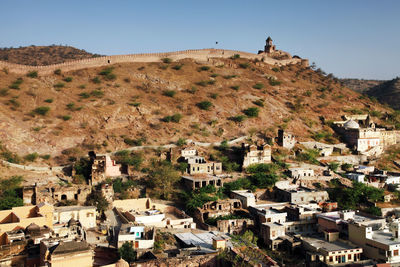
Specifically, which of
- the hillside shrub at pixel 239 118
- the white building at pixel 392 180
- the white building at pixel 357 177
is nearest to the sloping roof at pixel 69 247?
the white building at pixel 357 177

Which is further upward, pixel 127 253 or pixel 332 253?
pixel 127 253

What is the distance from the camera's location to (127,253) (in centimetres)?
1416

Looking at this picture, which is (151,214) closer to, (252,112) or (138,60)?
(252,112)

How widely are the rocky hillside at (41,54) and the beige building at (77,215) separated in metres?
31.0

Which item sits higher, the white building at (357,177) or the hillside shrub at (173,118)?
the hillside shrub at (173,118)

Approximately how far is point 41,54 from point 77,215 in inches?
1427

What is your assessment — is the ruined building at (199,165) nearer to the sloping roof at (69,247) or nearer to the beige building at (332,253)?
the beige building at (332,253)

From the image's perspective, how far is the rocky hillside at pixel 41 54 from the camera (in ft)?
148

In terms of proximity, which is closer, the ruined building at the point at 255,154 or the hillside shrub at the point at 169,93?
the ruined building at the point at 255,154

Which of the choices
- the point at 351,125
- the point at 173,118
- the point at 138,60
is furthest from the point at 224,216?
the point at 138,60

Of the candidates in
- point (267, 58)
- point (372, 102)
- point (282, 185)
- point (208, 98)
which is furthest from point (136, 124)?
point (372, 102)

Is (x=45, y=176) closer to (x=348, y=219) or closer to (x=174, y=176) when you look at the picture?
(x=174, y=176)

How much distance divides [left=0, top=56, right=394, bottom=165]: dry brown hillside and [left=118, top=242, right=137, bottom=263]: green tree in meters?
10.6

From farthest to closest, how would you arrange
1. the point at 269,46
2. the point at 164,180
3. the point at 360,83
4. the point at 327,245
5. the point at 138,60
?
the point at 360,83
the point at 269,46
the point at 138,60
the point at 164,180
the point at 327,245
